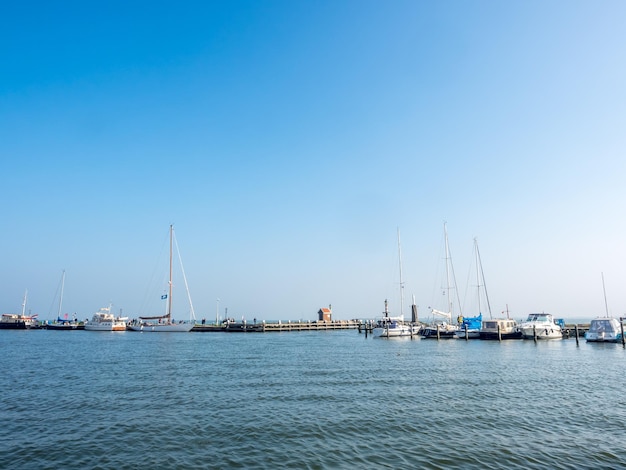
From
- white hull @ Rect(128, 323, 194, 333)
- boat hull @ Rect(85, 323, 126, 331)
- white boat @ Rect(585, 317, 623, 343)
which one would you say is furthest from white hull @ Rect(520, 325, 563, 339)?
boat hull @ Rect(85, 323, 126, 331)

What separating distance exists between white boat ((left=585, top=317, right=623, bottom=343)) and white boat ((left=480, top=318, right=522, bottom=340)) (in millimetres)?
10097

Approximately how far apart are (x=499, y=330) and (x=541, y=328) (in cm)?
640

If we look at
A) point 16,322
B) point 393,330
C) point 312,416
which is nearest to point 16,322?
point 16,322

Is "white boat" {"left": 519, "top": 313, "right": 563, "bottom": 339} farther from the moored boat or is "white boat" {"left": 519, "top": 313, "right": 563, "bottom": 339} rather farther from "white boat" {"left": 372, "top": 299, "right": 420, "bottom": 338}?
the moored boat

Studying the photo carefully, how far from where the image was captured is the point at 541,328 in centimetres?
6550

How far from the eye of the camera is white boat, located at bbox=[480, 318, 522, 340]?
6706 centimetres

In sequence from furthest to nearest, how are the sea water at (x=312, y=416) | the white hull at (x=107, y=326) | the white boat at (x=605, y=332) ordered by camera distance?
the white hull at (x=107, y=326)
the white boat at (x=605, y=332)
the sea water at (x=312, y=416)

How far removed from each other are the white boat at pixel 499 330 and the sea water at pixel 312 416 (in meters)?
30.0

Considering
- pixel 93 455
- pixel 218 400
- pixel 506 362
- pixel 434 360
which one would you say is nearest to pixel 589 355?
pixel 506 362

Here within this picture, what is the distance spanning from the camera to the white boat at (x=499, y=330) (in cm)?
6706

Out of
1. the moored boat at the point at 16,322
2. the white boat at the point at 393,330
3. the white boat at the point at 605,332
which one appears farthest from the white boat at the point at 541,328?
the moored boat at the point at 16,322

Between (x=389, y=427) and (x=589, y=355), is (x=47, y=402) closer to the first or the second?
(x=389, y=427)

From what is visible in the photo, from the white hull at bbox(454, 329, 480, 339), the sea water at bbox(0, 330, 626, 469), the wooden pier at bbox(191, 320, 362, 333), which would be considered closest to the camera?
the sea water at bbox(0, 330, 626, 469)

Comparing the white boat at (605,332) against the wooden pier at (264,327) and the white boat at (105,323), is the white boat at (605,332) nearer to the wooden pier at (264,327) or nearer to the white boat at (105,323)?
the wooden pier at (264,327)
